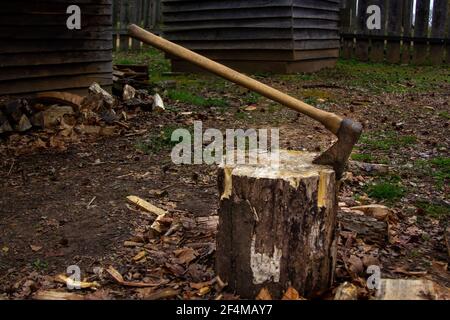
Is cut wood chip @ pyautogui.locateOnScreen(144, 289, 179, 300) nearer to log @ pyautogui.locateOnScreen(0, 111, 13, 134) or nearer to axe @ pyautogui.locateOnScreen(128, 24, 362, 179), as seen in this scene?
axe @ pyautogui.locateOnScreen(128, 24, 362, 179)

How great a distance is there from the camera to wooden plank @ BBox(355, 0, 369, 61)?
15.2 m

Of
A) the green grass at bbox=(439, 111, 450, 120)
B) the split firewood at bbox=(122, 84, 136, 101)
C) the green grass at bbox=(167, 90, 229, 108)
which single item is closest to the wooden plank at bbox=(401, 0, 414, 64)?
the green grass at bbox=(439, 111, 450, 120)

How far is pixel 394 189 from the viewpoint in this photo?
5223mm

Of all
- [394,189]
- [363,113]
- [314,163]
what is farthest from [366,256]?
[363,113]

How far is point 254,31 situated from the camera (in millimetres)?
12055

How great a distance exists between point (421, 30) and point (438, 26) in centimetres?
43

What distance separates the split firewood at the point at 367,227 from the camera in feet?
13.4

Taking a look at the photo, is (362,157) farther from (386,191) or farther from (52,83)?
(52,83)

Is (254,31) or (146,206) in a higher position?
(254,31)

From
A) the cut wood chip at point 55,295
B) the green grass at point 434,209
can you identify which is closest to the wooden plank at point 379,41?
the green grass at point 434,209

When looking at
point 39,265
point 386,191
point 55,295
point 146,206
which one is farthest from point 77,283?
point 386,191

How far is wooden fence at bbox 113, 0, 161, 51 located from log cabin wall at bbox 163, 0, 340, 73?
Answer: 4.05 meters

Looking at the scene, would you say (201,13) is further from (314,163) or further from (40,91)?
(314,163)

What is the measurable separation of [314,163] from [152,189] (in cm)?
232
